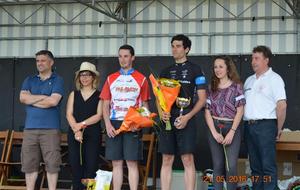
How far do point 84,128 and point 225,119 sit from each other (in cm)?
134

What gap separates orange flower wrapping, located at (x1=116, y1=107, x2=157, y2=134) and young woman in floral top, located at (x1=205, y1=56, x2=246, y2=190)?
1.77ft

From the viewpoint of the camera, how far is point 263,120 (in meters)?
4.55

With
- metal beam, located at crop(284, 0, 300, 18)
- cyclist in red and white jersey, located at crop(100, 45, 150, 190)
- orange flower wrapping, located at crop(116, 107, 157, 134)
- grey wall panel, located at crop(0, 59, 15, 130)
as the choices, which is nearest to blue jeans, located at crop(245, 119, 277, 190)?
orange flower wrapping, located at crop(116, 107, 157, 134)

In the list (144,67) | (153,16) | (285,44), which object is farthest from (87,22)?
(285,44)

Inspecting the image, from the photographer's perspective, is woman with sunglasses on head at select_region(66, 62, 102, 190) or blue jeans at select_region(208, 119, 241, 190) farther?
woman with sunglasses on head at select_region(66, 62, 102, 190)

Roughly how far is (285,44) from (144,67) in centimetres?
260

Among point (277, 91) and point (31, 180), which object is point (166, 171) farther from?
point (31, 180)

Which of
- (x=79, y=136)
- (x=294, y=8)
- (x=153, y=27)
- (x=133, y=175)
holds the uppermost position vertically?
(x=294, y=8)

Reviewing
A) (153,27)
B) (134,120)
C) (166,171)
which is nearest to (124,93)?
(134,120)

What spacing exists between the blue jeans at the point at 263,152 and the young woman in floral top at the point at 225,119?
17cm

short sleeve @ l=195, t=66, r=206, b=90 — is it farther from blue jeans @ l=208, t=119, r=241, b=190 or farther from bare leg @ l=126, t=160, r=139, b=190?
bare leg @ l=126, t=160, r=139, b=190

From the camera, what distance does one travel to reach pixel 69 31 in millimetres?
9711

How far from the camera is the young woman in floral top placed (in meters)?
4.42

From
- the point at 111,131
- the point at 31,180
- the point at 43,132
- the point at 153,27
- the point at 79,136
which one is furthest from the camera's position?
the point at 153,27
